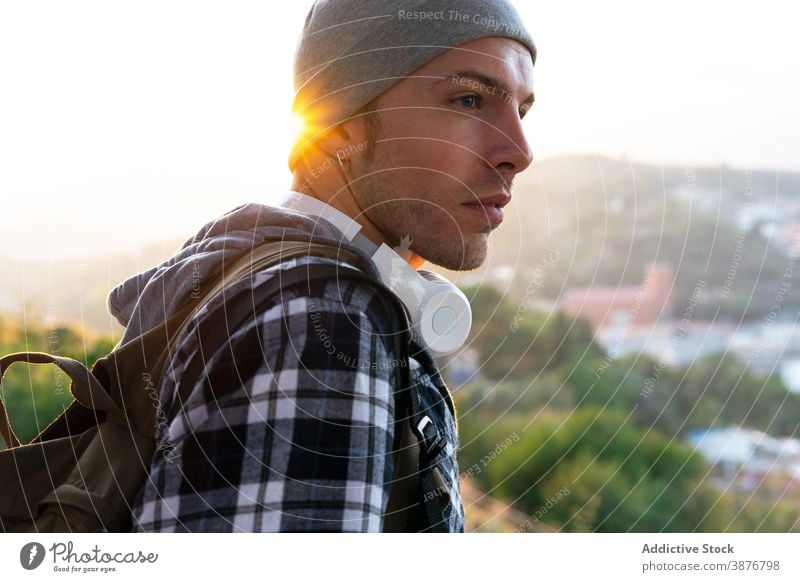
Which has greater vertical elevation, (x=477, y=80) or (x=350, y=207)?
(x=477, y=80)

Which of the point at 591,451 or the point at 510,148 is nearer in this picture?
the point at 510,148

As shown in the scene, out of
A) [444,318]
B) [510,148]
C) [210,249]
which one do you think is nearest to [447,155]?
[510,148]

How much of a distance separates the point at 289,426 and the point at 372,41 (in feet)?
1.70

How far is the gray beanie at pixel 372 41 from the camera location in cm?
100

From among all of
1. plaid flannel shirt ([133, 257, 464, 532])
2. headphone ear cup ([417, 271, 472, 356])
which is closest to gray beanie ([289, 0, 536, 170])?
headphone ear cup ([417, 271, 472, 356])

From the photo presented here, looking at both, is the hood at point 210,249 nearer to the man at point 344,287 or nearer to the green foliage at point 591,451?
Result: the man at point 344,287

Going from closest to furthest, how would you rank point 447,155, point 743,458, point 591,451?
point 447,155 → point 591,451 → point 743,458

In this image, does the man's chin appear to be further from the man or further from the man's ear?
the man's ear

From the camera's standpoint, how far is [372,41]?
40.3 inches

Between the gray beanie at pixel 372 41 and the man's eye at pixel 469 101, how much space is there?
6 centimetres

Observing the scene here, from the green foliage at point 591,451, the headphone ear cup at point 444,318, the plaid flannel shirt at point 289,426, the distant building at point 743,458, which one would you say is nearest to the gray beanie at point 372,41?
the headphone ear cup at point 444,318

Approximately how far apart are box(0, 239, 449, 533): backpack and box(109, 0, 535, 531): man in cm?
1

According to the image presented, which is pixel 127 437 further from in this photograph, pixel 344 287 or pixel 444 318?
pixel 444 318

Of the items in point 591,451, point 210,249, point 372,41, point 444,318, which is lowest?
point 591,451
